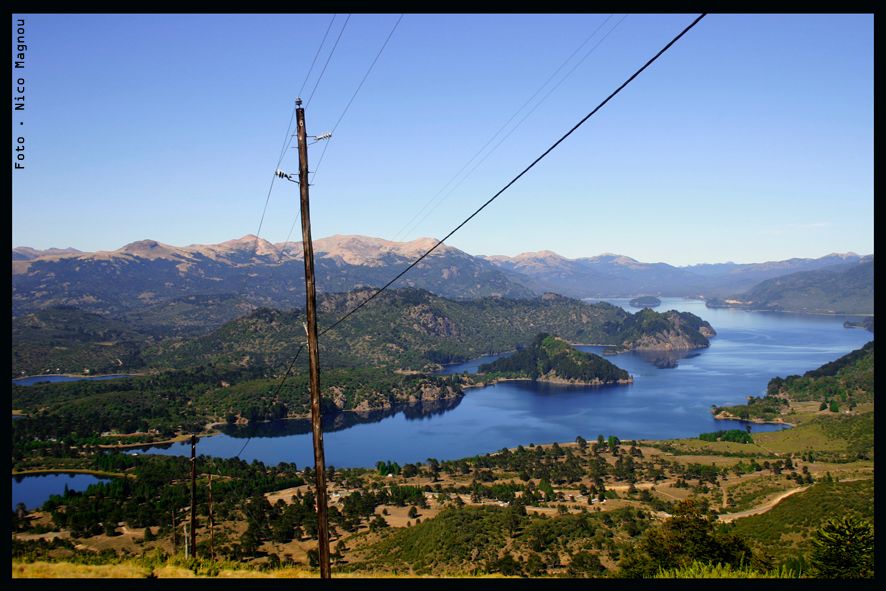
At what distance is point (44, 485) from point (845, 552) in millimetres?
96140

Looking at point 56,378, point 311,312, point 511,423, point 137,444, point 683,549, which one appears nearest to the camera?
point 311,312

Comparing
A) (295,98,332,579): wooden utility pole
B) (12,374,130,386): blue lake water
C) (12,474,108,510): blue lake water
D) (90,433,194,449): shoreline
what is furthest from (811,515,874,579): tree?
A: (12,374,130,386): blue lake water

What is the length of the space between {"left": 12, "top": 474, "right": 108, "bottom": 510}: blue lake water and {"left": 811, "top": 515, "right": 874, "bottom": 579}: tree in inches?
3228

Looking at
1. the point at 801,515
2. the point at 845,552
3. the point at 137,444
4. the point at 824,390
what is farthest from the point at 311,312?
the point at 824,390

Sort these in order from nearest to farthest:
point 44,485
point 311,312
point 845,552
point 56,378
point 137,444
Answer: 1. point 311,312
2. point 845,552
3. point 44,485
4. point 137,444
5. point 56,378

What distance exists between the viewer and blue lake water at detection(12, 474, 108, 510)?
80463 mm

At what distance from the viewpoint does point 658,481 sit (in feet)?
244

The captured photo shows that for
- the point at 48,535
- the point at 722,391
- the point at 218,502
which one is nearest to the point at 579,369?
the point at 722,391

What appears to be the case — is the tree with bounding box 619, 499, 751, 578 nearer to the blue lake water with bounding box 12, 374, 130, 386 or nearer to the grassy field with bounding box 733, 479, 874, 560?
the grassy field with bounding box 733, 479, 874, 560

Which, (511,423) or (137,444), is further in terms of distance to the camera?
(511,423)

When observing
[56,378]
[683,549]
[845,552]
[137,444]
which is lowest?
[137,444]

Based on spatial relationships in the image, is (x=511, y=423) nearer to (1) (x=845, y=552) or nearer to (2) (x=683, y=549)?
(1) (x=845, y=552)

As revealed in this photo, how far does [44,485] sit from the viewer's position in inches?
3484
